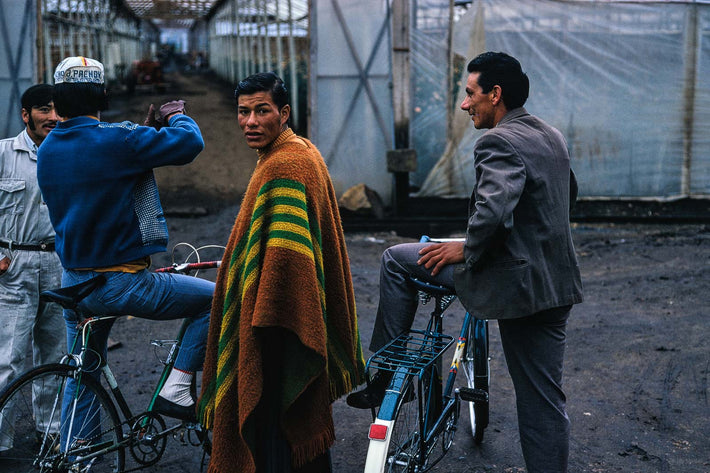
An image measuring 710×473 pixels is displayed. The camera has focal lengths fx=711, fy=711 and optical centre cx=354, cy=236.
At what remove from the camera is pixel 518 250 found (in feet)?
9.44

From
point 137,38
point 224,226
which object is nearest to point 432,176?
point 224,226

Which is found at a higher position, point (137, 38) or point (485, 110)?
point (137, 38)

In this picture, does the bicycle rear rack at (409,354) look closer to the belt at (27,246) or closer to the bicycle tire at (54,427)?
the bicycle tire at (54,427)

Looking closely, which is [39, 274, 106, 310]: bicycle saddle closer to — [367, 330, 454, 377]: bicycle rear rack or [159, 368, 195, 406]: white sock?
[159, 368, 195, 406]: white sock

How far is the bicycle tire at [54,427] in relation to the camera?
124 inches

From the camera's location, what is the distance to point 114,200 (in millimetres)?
3150

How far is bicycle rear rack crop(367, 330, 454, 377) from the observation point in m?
Answer: 2.96

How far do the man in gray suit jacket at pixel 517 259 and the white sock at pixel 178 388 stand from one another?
828mm

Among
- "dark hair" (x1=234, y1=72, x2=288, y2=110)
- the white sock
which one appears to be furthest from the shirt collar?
"dark hair" (x1=234, y1=72, x2=288, y2=110)

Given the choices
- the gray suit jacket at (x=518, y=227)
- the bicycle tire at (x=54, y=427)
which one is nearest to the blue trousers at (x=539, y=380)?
the gray suit jacket at (x=518, y=227)

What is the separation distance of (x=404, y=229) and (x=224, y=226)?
8.36 ft

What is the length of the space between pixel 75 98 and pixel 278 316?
1389 mm

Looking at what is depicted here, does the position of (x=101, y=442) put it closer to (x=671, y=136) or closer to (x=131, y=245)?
(x=131, y=245)

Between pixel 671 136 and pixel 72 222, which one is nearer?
pixel 72 222
